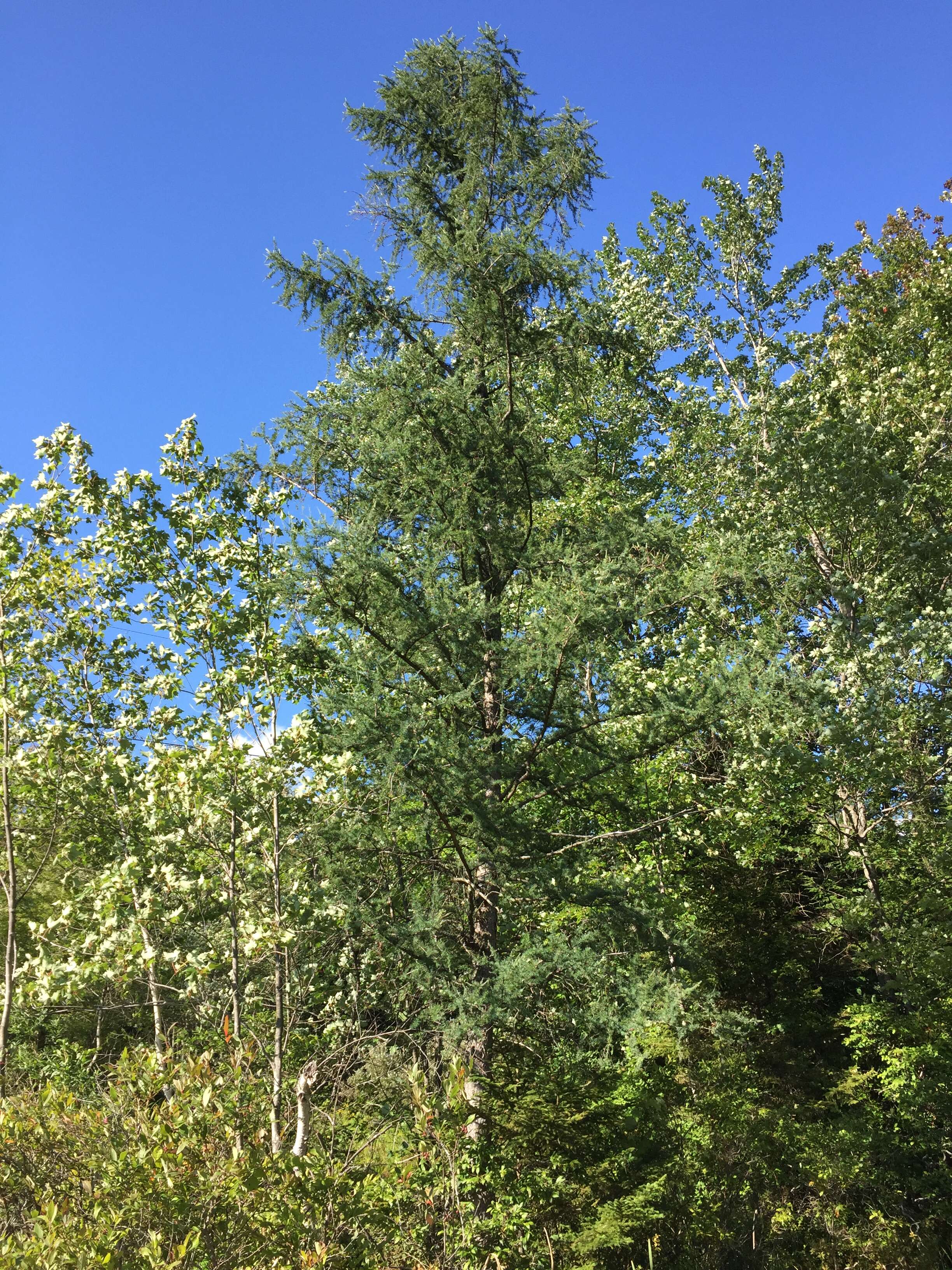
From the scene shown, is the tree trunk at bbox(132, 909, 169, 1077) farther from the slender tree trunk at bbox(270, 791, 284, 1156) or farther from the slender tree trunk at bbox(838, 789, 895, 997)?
the slender tree trunk at bbox(838, 789, 895, 997)

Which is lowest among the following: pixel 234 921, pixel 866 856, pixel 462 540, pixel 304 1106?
pixel 304 1106

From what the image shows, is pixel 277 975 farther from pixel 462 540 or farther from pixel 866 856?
pixel 866 856

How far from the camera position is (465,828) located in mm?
6305

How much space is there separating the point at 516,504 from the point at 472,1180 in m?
5.17

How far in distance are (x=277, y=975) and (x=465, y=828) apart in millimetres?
1661

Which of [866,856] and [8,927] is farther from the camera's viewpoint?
[866,856]

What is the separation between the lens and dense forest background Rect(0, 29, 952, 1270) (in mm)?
4602

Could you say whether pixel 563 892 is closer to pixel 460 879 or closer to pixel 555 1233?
pixel 460 879

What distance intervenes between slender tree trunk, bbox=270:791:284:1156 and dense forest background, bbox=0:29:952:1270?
0.28ft

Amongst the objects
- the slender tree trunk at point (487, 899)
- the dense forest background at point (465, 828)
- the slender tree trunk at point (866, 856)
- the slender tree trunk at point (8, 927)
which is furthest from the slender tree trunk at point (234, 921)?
the slender tree trunk at point (866, 856)

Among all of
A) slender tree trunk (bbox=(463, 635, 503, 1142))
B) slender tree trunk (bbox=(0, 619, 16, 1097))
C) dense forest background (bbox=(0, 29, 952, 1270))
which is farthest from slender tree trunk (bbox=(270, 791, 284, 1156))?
slender tree trunk (bbox=(0, 619, 16, 1097))

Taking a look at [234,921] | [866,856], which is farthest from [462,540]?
[866,856]

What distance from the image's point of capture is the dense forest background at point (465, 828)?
4.60 m

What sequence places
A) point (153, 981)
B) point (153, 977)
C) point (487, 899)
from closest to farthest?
point (487, 899) → point (153, 981) → point (153, 977)
